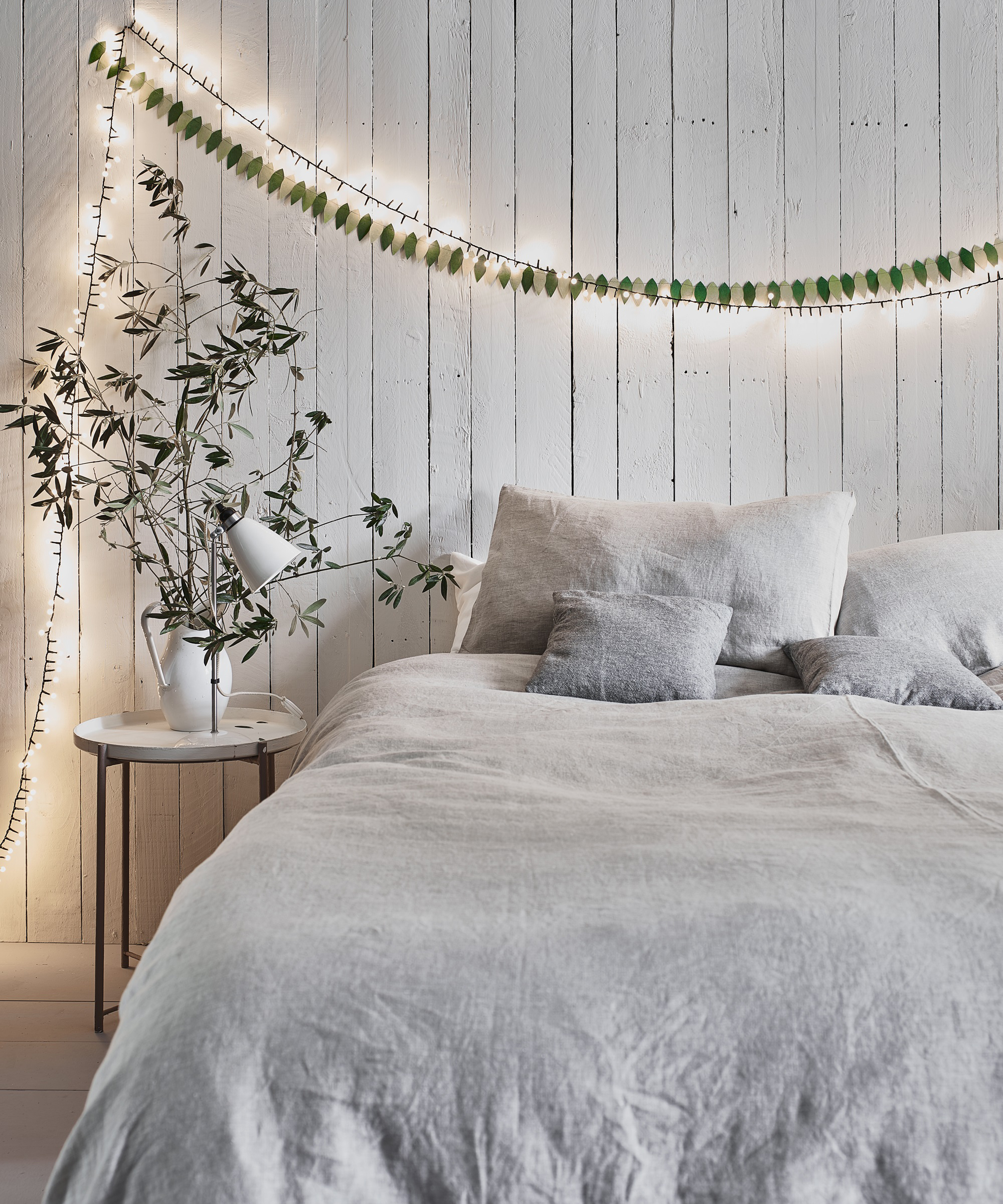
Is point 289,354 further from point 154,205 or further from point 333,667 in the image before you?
point 333,667

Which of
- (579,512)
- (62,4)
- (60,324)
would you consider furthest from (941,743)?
(62,4)

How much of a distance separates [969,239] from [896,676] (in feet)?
4.41

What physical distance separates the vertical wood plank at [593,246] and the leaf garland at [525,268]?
0.07 m

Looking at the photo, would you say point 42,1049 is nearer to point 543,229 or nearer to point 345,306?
point 345,306

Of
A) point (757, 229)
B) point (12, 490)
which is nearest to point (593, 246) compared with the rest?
point (757, 229)

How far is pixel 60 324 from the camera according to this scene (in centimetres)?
241

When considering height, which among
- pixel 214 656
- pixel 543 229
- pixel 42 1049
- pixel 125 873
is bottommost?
pixel 42 1049

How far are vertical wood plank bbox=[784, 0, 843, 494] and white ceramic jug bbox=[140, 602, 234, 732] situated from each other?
4.97 ft

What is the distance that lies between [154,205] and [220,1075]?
7.34 feet

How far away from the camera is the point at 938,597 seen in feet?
6.42

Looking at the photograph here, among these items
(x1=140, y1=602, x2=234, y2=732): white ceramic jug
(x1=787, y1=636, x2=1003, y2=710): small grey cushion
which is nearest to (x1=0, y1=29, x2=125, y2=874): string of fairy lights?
(x1=140, y1=602, x2=234, y2=732): white ceramic jug

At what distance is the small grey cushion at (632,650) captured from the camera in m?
1.71

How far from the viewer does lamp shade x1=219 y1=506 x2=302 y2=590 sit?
1.83 metres

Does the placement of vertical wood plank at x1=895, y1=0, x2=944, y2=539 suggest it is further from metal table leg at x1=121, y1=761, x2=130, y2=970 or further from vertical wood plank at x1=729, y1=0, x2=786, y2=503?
metal table leg at x1=121, y1=761, x2=130, y2=970
